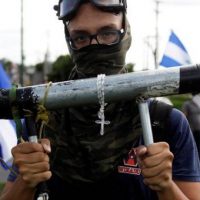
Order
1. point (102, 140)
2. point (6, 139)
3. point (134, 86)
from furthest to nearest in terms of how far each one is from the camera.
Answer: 1. point (6, 139)
2. point (102, 140)
3. point (134, 86)

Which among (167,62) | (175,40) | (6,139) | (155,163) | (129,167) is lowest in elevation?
(155,163)

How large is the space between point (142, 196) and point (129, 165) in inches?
5.5

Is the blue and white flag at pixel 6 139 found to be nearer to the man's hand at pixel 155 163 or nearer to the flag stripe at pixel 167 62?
the man's hand at pixel 155 163

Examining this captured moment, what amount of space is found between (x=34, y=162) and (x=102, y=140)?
41cm

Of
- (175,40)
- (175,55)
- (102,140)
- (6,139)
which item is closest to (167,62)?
(175,55)

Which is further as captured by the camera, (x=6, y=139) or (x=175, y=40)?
(x=175, y=40)

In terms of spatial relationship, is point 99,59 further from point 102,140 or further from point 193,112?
point 193,112

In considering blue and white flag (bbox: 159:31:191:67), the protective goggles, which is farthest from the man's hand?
blue and white flag (bbox: 159:31:191:67)

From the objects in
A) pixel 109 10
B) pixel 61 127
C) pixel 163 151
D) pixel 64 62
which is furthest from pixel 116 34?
pixel 64 62

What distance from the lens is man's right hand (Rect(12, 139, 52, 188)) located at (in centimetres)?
188

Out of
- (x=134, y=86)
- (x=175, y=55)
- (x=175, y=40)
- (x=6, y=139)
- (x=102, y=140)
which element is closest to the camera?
(x=134, y=86)

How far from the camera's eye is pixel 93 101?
1831 millimetres

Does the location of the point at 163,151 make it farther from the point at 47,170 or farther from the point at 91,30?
the point at 91,30

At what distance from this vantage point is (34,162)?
74.4 inches
